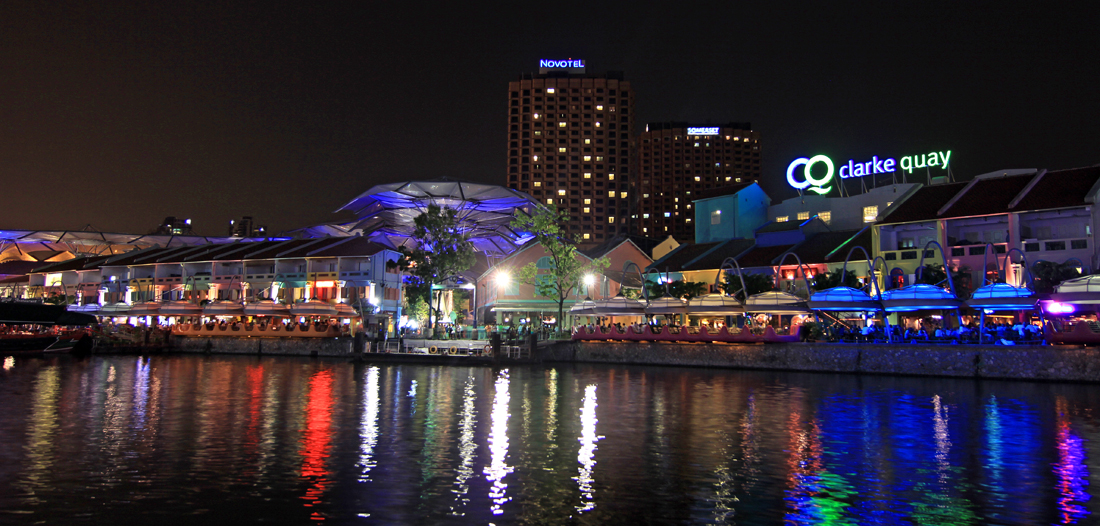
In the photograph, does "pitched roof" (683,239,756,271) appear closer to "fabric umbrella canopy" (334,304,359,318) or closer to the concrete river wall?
the concrete river wall

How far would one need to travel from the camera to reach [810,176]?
65.6 metres

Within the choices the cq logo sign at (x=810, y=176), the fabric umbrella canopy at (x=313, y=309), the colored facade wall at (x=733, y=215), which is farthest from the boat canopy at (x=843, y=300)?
the fabric umbrella canopy at (x=313, y=309)

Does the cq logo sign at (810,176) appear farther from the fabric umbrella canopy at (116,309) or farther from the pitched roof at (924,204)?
the fabric umbrella canopy at (116,309)

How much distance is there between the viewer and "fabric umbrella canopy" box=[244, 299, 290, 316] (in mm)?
56719

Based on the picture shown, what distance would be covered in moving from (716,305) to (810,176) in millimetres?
26918

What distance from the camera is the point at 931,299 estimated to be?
37469mm

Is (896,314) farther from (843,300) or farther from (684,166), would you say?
(684,166)

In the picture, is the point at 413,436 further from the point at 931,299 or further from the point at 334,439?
the point at 931,299

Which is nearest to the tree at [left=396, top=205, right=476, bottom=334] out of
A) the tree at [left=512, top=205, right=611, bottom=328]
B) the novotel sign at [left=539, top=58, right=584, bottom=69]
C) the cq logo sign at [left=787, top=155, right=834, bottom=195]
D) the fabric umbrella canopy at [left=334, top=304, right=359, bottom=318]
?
the tree at [left=512, top=205, right=611, bottom=328]

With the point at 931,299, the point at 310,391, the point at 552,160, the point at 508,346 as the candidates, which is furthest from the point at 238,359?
the point at 552,160

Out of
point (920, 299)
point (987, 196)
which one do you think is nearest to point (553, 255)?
point (920, 299)

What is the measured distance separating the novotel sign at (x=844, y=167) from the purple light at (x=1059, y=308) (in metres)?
22.1

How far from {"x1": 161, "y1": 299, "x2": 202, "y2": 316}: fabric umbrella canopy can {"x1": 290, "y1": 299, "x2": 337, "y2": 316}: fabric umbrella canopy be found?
32.6 ft

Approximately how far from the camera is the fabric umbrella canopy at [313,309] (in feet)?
181
